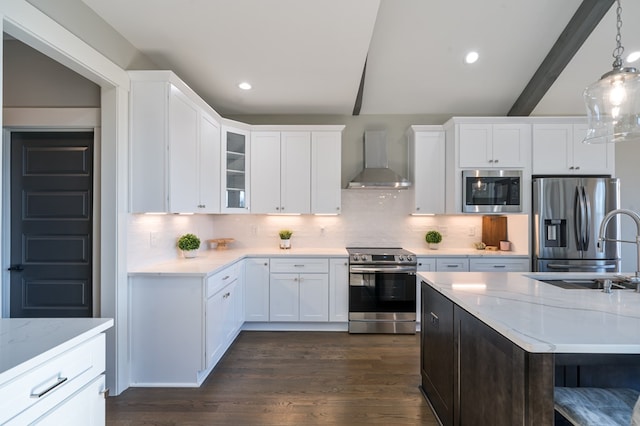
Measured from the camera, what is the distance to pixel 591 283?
6.64ft

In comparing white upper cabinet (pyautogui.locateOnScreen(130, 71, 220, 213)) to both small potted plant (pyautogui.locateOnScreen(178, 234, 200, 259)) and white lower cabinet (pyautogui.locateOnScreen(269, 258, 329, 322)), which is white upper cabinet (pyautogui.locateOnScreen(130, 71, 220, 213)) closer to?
small potted plant (pyautogui.locateOnScreen(178, 234, 200, 259))

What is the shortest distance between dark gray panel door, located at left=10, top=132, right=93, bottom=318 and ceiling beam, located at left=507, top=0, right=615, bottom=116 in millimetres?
4893

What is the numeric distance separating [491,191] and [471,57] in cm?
162

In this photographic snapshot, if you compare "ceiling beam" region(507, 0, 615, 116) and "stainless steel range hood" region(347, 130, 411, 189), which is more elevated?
"ceiling beam" region(507, 0, 615, 116)

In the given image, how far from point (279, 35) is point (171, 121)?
1.20 metres

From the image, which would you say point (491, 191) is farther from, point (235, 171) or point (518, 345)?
point (235, 171)

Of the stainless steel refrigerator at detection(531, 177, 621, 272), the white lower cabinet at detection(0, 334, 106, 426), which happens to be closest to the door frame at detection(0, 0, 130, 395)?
the white lower cabinet at detection(0, 334, 106, 426)

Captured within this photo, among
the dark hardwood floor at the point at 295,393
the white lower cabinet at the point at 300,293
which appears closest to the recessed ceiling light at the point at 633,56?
the dark hardwood floor at the point at 295,393

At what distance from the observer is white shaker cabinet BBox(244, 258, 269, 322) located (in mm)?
3590

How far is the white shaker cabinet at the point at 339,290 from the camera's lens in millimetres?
3592

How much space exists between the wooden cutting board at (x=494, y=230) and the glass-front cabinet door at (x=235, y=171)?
3.35m

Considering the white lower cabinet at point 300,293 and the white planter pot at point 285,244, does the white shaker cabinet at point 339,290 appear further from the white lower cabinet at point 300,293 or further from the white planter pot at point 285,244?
the white planter pot at point 285,244

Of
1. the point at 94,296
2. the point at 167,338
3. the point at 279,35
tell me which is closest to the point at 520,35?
the point at 279,35

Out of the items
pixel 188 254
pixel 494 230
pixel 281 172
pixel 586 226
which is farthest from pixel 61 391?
pixel 586 226
